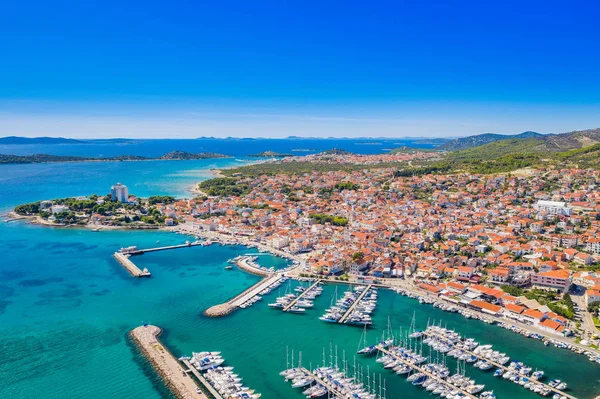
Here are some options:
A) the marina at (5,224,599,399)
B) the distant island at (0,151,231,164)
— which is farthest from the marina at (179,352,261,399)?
the distant island at (0,151,231,164)

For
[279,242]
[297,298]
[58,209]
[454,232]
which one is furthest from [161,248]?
[454,232]

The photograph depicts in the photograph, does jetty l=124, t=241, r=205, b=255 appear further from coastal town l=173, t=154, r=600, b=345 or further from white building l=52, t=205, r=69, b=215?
white building l=52, t=205, r=69, b=215

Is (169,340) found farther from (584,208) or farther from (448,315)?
(584,208)

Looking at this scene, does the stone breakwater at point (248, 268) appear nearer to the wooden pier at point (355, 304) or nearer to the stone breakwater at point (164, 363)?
the wooden pier at point (355, 304)

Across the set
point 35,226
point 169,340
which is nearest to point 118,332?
point 169,340

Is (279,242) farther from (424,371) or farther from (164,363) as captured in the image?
(424,371)

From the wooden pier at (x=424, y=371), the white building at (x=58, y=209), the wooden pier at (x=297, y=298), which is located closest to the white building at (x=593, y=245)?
the wooden pier at (x=297, y=298)
